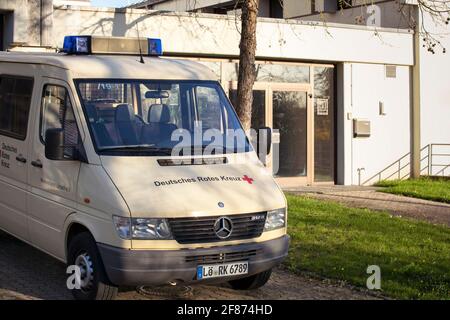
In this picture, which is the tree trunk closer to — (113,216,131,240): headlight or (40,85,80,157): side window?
(40,85,80,157): side window

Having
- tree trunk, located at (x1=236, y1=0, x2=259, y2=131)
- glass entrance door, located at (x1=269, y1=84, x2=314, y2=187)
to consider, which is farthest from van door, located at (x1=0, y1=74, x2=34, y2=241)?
glass entrance door, located at (x1=269, y1=84, x2=314, y2=187)

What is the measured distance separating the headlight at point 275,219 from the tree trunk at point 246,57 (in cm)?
480

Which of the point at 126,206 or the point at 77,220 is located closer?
the point at 126,206

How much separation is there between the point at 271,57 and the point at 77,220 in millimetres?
9944

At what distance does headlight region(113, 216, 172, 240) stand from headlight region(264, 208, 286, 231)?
103 cm

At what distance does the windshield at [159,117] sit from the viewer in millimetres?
6770

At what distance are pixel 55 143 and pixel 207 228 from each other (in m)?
1.65

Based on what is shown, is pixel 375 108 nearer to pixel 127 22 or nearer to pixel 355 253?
pixel 127 22

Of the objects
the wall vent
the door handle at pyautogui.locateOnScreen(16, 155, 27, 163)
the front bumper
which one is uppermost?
the wall vent

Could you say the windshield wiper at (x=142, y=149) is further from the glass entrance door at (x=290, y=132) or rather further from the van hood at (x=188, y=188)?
the glass entrance door at (x=290, y=132)

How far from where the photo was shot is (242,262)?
6.36m

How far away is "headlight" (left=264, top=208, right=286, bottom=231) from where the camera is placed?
658 cm

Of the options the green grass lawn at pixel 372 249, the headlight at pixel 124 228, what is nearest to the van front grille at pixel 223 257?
the headlight at pixel 124 228

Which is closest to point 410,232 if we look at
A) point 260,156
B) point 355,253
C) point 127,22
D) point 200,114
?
point 355,253
